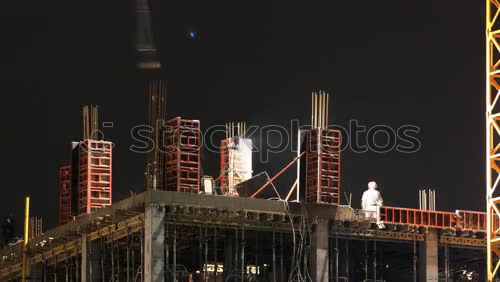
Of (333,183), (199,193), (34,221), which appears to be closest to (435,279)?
(333,183)

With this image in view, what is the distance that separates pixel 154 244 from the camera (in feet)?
241

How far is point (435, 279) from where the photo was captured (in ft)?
265

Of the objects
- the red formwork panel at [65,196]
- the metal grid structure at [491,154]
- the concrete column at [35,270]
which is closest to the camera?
the metal grid structure at [491,154]

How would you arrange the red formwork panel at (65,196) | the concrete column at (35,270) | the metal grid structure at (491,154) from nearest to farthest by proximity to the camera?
the metal grid structure at (491,154) → the red formwork panel at (65,196) → the concrete column at (35,270)

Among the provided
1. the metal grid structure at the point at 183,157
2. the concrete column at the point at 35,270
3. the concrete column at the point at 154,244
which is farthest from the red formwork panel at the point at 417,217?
the concrete column at the point at 35,270

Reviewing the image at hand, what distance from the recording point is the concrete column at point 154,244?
73250 mm

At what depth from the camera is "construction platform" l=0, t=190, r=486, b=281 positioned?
246 feet

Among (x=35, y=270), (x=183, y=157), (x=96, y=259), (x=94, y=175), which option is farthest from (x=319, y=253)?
(x=35, y=270)

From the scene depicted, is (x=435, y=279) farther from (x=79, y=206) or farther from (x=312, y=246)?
(x=79, y=206)

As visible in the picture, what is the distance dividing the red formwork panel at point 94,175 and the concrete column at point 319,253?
13.9 meters

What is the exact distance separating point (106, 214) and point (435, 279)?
20.3m

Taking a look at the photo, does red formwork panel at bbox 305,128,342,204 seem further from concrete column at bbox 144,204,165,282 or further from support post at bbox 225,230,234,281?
concrete column at bbox 144,204,165,282

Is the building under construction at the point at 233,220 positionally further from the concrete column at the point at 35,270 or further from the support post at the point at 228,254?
the concrete column at the point at 35,270

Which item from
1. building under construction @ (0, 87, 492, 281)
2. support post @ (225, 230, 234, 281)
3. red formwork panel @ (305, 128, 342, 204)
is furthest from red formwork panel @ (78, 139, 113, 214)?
red formwork panel @ (305, 128, 342, 204)
